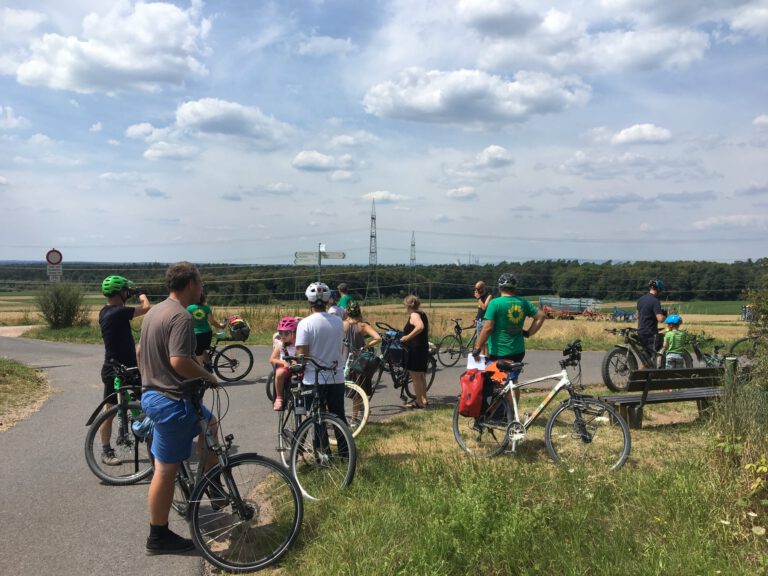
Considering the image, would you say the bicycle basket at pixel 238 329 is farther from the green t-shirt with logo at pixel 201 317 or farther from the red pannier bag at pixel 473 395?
the red pannier bag at pixel 473 395

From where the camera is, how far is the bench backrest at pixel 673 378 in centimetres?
714

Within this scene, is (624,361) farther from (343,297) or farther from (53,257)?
(53,257)

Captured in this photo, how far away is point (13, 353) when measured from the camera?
51.0 ft

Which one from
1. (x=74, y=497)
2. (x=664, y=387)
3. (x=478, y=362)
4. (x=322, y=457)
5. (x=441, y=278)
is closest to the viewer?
(x=322, y=457)

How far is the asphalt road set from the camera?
13.4 feet

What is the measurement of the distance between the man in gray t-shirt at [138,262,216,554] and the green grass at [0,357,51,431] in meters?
5.00

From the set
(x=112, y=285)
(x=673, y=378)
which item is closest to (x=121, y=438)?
(x=112, y=285)

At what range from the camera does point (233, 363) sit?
11914 mm

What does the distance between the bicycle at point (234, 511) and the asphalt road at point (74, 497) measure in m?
0.26

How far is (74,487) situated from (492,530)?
3.95 metres

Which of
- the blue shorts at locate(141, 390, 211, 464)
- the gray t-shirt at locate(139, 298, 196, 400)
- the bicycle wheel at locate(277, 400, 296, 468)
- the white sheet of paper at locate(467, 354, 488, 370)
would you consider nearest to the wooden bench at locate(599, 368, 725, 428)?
the white sheet of paper at locate(467, 354, 488, 370)

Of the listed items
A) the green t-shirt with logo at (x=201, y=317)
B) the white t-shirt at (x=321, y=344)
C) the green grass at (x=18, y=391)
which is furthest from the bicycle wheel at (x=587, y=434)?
the green grass at (x=18, y=391)

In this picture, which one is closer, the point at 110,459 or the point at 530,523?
the point at 530,523

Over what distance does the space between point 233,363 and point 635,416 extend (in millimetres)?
7682
